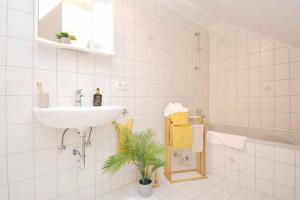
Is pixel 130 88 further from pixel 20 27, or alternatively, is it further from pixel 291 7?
pixel 291 7

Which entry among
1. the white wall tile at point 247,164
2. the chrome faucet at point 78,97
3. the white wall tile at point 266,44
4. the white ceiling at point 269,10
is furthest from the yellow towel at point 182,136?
the white wall tile at point 266,44

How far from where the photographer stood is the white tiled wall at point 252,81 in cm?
200

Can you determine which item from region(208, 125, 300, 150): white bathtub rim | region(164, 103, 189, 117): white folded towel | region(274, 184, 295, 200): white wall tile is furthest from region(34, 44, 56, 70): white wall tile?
region(274, 184, 295, 200): white wall tile

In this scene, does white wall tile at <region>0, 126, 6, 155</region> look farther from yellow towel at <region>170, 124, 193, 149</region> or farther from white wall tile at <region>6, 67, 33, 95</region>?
yellow towel at <region>170, 124, 193, 149</region>

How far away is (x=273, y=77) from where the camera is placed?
212cm

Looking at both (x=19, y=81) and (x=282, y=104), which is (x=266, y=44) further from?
(x=19, y=81)

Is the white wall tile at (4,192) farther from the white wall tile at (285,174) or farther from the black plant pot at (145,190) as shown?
the white wall tile at (285,174)

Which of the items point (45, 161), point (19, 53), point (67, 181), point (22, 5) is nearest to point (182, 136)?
point (67, 181)

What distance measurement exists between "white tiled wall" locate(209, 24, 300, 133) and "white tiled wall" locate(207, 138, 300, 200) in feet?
2.15

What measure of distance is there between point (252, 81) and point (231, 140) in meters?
0.97

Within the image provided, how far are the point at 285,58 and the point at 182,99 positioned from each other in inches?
51.8

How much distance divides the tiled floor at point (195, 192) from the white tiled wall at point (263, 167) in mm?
88

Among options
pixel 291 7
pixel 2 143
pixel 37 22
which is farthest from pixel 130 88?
pixel 291 7

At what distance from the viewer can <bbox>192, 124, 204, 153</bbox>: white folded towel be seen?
6.21 feet
